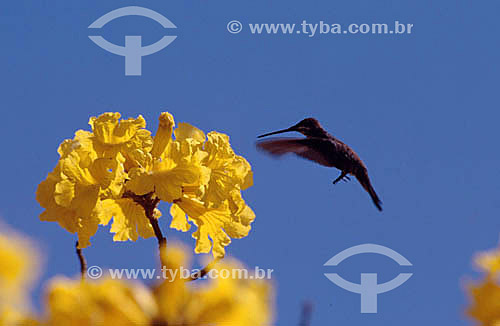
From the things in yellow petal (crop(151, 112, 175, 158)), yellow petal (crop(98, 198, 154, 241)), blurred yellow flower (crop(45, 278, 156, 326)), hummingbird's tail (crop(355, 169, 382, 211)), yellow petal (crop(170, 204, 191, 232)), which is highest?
hummingbird's tail (crop(355, 169, 382, 211))

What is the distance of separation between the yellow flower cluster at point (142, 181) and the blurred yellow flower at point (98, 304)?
3.11 meters

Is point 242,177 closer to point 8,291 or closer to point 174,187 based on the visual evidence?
point 174,187

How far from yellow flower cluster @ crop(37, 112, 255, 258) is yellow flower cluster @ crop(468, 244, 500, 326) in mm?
3063

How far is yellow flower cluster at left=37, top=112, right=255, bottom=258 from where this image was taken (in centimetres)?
504

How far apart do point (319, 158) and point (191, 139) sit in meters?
2.61

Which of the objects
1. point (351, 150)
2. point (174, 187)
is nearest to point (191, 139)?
point (174, 187)

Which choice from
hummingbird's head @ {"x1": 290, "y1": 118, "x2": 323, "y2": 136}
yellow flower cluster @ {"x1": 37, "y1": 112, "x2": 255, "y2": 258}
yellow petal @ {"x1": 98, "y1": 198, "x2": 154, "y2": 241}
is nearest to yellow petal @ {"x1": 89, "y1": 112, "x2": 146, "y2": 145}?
yellow flower cluster @ {"x1": 37, "y1": 112, "x2": 255, "y2": 258}

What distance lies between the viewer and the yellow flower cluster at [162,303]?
1702 mm

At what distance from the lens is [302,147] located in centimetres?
748

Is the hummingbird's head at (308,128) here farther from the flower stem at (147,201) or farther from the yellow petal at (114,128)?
the flower stem at (147,201)

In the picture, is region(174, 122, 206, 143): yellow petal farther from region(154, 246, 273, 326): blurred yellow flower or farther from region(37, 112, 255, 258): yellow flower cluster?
region(154, 246, 273, 326): blurred yellow flower

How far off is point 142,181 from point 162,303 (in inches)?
125

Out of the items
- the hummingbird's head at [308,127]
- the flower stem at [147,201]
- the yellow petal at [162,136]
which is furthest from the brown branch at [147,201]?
the hummingbird's head at [308,127]

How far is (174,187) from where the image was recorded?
4.99 m
